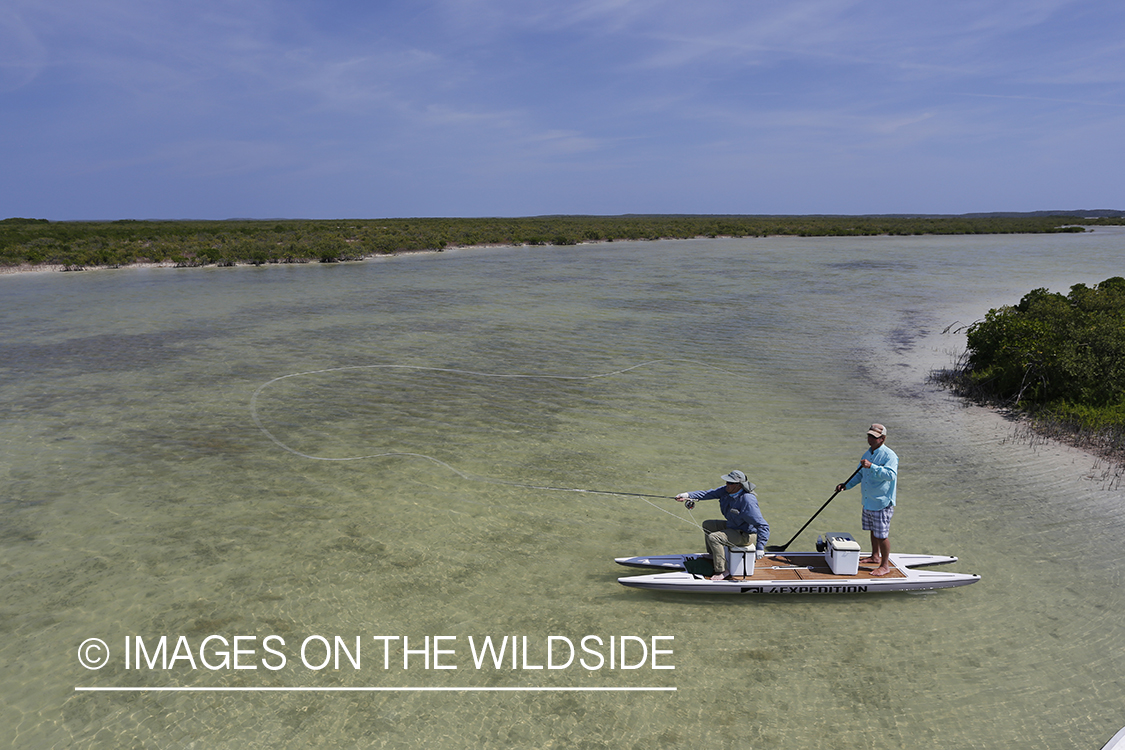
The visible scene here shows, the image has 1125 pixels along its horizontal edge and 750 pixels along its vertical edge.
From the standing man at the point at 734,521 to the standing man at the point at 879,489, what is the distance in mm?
1164

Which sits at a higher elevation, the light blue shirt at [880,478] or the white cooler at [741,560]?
the light blue shirt at [880,478]

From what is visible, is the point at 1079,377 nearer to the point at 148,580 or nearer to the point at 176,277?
the point at 148,580

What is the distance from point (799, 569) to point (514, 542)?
3.89m

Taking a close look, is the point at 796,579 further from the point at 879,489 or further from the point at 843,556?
the point at 879,489

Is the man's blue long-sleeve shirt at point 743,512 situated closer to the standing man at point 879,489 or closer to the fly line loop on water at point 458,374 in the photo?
the standing man at point 879,489

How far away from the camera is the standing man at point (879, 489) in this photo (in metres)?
7.66

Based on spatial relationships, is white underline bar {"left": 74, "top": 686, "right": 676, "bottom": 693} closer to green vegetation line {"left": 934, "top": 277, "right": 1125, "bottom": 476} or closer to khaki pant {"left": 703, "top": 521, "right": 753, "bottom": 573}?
khaki pant {"left": 703, "top": 521, "right": 753, "bottom": 573}

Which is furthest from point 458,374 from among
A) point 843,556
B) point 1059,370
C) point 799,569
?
point 1059,370

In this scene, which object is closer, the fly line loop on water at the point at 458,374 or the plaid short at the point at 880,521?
the plaid short at the point at 880,521

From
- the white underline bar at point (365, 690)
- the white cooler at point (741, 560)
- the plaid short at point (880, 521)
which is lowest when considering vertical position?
the white underline bar at point (365, 690)

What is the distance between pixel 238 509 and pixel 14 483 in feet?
15.0

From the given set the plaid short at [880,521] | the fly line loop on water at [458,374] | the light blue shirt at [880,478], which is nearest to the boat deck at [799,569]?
the plaid short at [880,521]

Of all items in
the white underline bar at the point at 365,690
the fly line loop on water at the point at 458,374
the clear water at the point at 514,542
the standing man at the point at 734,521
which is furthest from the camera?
the fly line loop on water at the point at 458,374

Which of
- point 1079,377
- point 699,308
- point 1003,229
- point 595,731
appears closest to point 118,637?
point 595,731
